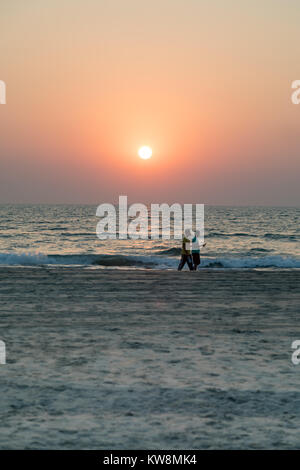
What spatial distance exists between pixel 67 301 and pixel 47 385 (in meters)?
5.88

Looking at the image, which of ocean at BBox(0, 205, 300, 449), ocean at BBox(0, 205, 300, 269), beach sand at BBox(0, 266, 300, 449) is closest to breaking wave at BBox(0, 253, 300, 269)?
ocean at BBox(0, 205, 300, 269)

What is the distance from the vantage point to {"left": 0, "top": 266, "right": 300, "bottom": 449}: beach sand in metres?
4.20

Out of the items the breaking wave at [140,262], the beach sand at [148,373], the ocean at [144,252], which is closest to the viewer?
the beach sand at [148,373]

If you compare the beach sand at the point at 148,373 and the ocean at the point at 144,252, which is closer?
the beach sand at the point at 148,373

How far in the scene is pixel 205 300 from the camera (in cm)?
1157

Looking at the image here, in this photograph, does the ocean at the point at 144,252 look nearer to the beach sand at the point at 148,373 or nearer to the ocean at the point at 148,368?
the ocean at the point at 148,368

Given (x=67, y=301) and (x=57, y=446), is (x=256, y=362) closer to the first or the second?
(x=57, y=446)

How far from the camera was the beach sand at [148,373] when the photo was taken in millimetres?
4203

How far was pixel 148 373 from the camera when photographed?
5836 millimetres

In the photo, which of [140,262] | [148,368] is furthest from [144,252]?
[148,368]

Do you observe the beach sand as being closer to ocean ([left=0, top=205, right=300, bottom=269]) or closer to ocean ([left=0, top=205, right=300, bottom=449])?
ocean ([left=0, top=205, right=300, bottom=449])

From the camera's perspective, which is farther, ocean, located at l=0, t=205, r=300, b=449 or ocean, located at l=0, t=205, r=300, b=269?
ocean, located at l=0, t=205, r=300, b=269

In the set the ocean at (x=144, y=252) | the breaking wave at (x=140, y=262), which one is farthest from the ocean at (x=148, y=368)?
the ocean at (x=144, y=252)

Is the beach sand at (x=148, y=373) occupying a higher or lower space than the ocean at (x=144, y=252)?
higher
